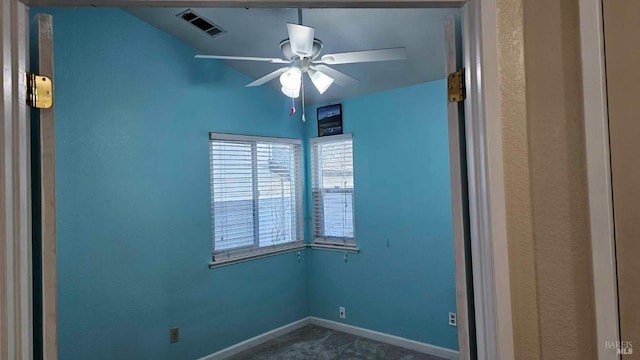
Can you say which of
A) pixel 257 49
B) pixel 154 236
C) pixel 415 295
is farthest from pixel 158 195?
pixel 415 295

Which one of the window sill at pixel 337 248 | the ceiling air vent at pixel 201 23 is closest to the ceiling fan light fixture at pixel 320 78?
the ceiling air vent at pixel 201 23

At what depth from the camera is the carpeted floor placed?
3.41 metres

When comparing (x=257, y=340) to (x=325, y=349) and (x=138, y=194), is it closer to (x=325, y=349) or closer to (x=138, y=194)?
(x=325, y=349)

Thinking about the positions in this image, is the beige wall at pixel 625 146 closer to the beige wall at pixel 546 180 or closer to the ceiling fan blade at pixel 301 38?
the beige wall at pixel 546 180

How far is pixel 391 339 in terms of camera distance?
3641 mm

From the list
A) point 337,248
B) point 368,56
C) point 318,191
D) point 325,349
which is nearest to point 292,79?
point 368,56

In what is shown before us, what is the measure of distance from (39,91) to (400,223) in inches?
122

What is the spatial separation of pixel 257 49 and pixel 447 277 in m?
2.58

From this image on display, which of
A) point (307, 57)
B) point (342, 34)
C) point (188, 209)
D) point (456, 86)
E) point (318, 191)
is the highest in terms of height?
point (342, 34)

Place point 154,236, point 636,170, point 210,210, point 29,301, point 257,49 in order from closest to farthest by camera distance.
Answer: point 636,170 → point 29,301 → point 154,236 → point 257,49 → point 210,210

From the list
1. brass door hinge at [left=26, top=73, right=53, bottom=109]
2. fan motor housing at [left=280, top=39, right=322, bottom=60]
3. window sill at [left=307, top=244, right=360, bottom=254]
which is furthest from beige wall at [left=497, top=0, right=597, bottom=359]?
window sill at [left=307, top=244, right=360, bottom=254]

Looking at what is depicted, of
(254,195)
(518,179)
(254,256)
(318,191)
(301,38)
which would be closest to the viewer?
(518,179)

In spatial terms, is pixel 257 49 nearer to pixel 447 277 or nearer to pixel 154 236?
pixel 154 236

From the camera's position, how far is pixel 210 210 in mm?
3393
